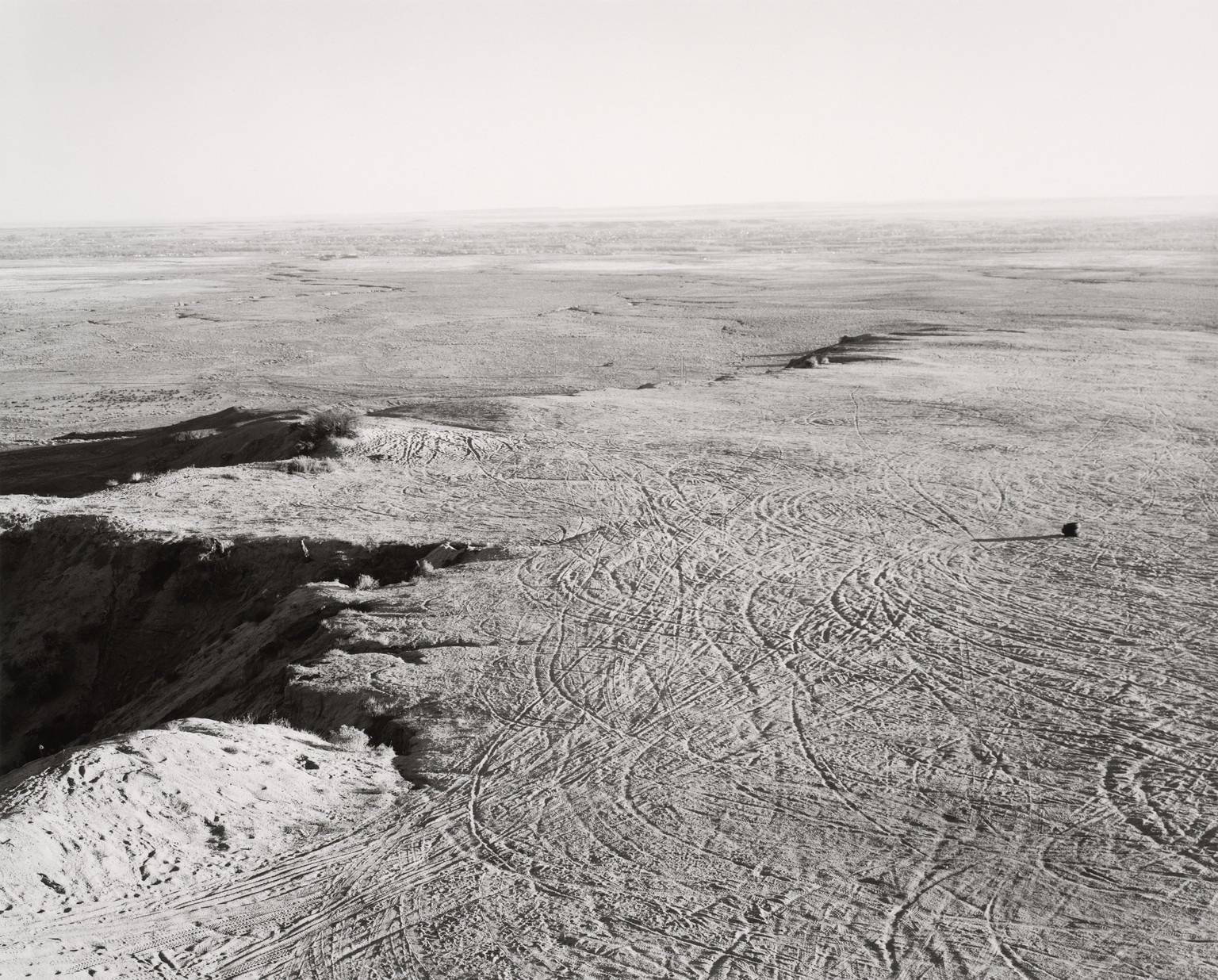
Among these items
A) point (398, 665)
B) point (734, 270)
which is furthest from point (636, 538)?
point (734, 270)

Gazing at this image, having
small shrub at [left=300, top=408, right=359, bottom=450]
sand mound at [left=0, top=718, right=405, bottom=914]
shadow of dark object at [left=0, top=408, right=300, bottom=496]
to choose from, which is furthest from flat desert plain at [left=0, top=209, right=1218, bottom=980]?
small shrub at [left=300, top=408, right=359, bottom=450]

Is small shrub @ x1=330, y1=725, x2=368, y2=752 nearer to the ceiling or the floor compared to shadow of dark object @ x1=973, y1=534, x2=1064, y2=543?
nearer to the floor

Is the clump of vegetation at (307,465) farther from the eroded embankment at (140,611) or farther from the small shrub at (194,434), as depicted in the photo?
the small shrub at (194,434)

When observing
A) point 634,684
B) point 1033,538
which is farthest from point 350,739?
point 1033,538

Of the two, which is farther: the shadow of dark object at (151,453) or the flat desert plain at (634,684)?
the shadow of dark object at (151,453)

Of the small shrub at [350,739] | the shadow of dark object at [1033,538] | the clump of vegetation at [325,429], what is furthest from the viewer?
the clump of vegetation at [325,429]

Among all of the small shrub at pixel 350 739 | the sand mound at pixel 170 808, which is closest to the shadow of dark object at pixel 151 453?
the small shrub at pixel 350 739

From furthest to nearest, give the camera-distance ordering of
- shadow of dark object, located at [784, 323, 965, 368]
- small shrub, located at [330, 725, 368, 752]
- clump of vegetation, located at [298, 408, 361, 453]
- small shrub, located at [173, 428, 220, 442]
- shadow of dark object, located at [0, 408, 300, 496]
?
shadow of dark object, located at [784, 323, 965, 368] < small shrub, located at [173, 428, 220, 442] < shadow of dark object, located at [0, 408, 300, 496] < clump of vegetation, located at [298, 408, 361, 453] < small shrub, located at [330, 725, 368, 752]

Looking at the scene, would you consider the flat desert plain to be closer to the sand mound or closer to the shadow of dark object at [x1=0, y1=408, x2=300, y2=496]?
the sand mound
